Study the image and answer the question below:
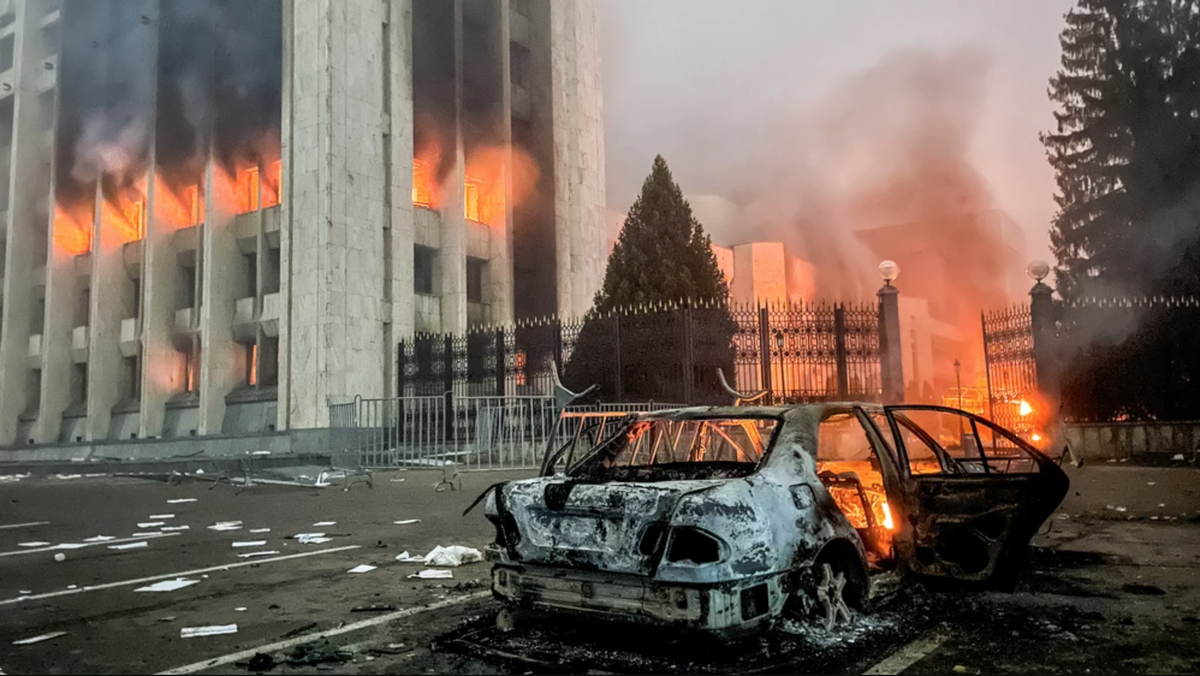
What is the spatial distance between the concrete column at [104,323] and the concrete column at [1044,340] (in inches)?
1106

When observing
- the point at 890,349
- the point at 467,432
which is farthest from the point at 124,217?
the point at 890,349

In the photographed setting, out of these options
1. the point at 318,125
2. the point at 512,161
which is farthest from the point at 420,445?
the point at 512,161

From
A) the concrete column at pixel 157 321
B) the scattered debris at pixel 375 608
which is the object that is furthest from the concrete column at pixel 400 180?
the scattered debris at pixel 375 608

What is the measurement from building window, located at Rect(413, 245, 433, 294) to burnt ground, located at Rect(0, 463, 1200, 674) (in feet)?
55.4

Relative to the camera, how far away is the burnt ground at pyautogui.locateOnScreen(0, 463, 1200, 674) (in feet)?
12.2

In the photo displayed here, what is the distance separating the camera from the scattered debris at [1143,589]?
5076mm

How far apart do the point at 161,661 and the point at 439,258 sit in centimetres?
2147

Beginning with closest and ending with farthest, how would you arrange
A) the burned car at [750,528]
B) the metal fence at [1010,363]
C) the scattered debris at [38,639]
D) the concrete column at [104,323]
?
the burned car at [750,528]
the scattered debris at [38,639]
the metal fence at [1010,363]
the concrete column at [104,323]

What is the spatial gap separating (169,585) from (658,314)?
1296 cm

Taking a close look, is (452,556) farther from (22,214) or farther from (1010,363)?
(22,214)

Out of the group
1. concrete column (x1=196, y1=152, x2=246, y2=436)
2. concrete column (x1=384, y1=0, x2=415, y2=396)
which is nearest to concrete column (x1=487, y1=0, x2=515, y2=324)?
concrete column (x1=384, y1=0, x2=415, y2=396)

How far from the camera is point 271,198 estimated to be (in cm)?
2438

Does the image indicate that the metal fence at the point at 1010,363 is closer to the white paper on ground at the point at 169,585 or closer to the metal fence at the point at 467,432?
the metal fence at the point at 467,432

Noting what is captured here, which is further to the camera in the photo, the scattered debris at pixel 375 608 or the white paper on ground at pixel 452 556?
the white paper on ground at pixel 452 556
